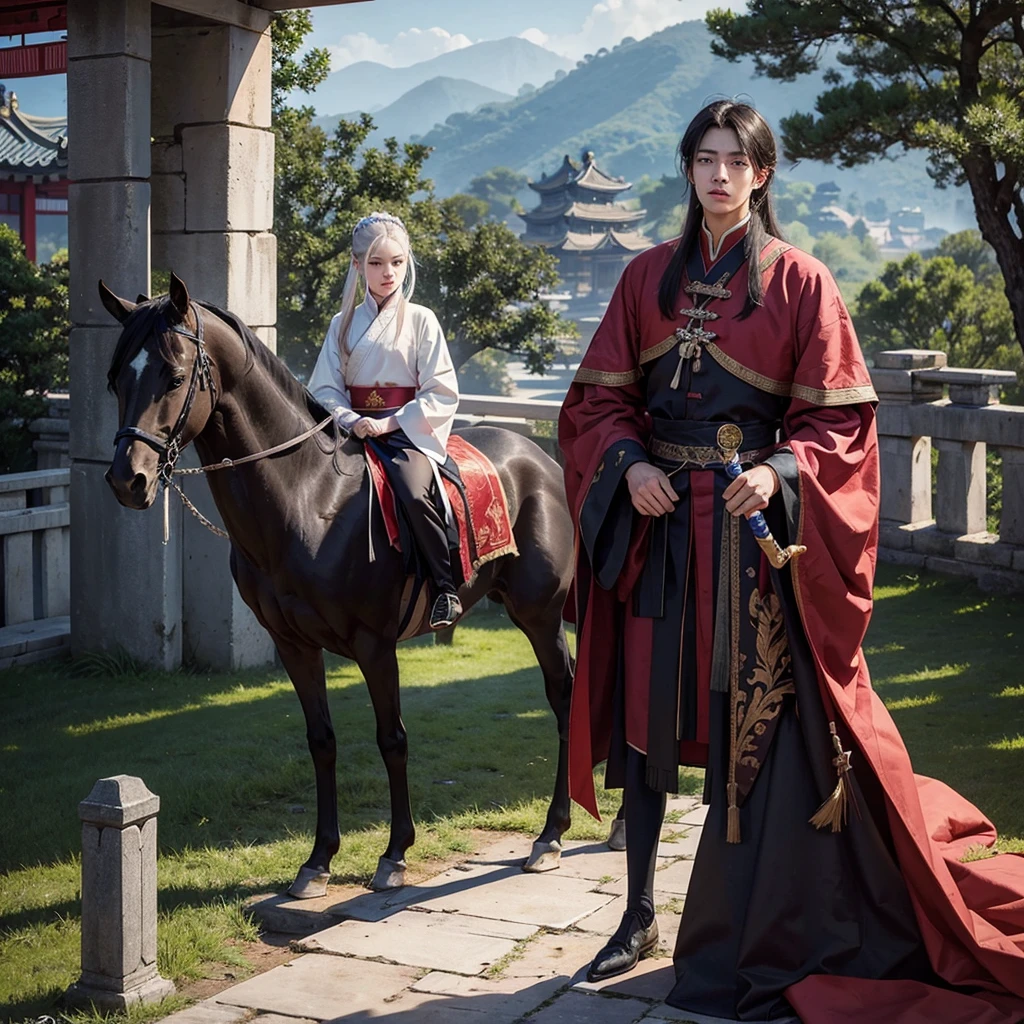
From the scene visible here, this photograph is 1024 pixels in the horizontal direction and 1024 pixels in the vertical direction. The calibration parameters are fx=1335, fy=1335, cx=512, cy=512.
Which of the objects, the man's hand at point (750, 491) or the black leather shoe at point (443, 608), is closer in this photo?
the man's hand at point (750, 491)

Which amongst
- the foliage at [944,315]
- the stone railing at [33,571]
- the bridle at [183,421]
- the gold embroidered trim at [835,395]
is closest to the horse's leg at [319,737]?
the bridle at [183,421]

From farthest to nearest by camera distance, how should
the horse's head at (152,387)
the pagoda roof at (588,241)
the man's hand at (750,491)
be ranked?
the pagoda roof at (588,241) < the horse's head at (152,387) < the man's hand at (750,491)

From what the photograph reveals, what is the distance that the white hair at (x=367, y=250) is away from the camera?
5035mm

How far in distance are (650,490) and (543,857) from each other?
1.92 meters

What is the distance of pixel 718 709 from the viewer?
3.68 metres

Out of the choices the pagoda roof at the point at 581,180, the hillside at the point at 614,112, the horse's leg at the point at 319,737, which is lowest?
the horse's leg at the point at 319,737

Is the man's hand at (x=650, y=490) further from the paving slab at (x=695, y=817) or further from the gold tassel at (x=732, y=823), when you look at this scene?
the paving slab at (x=695, y=817)

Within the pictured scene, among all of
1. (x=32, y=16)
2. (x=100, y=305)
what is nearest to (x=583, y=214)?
(x=32, y=16)

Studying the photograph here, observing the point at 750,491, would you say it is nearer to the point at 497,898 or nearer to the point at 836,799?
the point at 836,799

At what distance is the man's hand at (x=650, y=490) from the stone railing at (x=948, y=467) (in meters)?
6.86

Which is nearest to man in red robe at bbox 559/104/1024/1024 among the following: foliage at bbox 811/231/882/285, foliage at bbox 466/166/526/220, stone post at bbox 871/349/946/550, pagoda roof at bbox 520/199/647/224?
stone post at bbox 871/349/946/550

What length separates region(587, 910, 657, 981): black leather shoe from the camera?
12.4 feet

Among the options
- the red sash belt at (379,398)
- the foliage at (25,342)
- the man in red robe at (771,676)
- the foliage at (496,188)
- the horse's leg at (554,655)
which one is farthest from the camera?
the foliage at (496,188)

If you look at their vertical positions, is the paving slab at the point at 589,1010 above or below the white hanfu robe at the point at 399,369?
below
